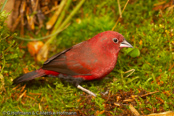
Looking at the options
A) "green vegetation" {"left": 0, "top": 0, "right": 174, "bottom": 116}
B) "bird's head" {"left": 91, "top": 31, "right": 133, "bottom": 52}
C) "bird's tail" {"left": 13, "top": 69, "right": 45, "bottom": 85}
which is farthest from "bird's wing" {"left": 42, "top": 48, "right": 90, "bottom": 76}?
"bird's head" {"left": 91, "top": 31, "right": 133, "bottom": 52}

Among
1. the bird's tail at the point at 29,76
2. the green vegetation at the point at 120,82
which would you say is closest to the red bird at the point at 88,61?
the bird's tail at the point at 29,76

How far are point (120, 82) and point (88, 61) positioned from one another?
0.67 metres

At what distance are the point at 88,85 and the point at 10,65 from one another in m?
1.36

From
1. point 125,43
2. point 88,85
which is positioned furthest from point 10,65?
point 125,43

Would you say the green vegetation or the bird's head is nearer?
the green vegetation

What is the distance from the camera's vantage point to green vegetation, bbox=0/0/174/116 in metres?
3.27

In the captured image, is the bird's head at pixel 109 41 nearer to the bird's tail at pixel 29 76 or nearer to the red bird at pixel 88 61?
the red bird at pixel 88 61

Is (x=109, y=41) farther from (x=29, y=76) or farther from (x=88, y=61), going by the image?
(x=29, y=76)

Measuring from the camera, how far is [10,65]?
3803 millimetres

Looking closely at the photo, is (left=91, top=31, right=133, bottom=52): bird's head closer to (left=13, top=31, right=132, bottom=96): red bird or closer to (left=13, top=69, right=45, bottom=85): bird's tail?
(left=13, top=31, right=132, bottom=96): red bird

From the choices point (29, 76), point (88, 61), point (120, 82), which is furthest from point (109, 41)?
point (29, 76)

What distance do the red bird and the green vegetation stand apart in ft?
0.73

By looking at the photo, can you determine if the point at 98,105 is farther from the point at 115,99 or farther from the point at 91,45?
the point at 91,45

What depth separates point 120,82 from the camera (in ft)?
11.9
